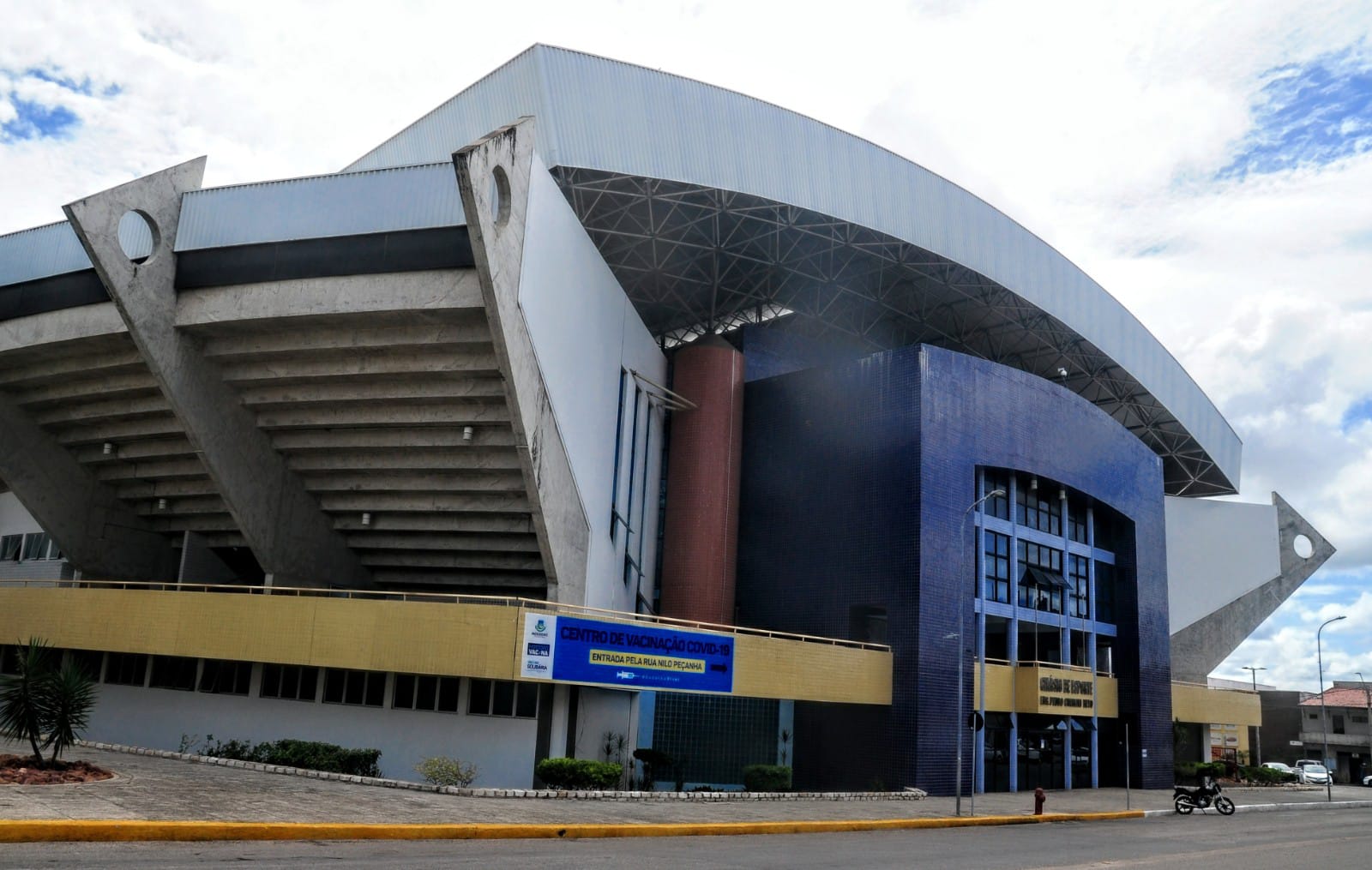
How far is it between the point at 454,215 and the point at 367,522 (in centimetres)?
1364

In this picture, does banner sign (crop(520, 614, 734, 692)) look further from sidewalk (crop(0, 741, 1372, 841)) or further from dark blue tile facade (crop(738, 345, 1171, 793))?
dark blue tile facade (crop(738, 345, 1171, 793))

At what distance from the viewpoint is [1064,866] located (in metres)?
17.9

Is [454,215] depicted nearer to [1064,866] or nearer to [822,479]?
[822,479]

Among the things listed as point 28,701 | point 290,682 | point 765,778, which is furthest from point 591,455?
point 28,701

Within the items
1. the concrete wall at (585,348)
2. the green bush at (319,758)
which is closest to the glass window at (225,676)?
the green bush at (319,758)

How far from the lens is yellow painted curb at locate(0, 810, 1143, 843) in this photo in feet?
46.3

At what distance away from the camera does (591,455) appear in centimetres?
3509

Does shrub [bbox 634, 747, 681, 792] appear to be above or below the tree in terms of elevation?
below

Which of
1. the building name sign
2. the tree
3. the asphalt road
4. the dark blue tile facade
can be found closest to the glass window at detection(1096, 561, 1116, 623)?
the dark blue tile facade

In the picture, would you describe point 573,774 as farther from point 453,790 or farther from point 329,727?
point 329,727

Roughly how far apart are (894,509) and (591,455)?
36.1ft

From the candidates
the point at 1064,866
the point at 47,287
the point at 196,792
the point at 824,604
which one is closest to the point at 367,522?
the point at 47,287

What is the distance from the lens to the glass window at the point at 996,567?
4100cm

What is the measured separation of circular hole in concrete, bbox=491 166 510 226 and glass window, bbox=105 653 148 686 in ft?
60.2
